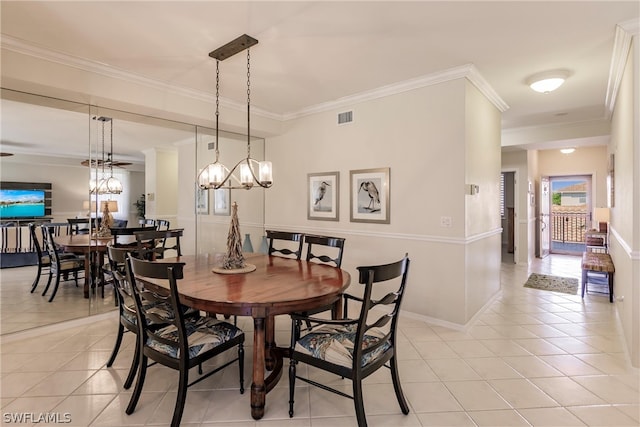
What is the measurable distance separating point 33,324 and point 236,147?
10.6 feet

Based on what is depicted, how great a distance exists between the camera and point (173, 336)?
80.0 inches

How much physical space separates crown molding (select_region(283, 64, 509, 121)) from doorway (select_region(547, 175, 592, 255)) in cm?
547

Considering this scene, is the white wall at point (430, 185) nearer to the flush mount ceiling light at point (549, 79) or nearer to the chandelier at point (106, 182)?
the flush mount ceiling light at point (549, 79)

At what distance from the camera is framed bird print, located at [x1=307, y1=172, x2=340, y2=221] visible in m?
4.43

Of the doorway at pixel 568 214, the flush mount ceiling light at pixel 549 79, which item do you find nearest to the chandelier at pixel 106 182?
the flush mount ceiling light at pixel 549 79

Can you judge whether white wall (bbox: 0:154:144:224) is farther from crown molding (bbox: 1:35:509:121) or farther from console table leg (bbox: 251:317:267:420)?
console table leg (bbox: 251:317:267:420)

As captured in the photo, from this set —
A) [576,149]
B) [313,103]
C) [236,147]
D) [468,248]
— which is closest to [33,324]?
[236,147]

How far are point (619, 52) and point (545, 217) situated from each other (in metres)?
6.43

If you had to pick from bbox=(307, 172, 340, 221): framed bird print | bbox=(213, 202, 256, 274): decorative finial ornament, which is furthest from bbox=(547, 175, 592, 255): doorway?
bbox=(213, 202, 256, 274): decorative finial ornament

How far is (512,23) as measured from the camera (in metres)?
2.50

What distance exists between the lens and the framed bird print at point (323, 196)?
4.43 meters

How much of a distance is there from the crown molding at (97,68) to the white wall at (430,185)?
157cm

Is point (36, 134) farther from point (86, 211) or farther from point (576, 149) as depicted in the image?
point (576, 149)

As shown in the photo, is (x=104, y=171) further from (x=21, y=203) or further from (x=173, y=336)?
(x=173, y=336)
